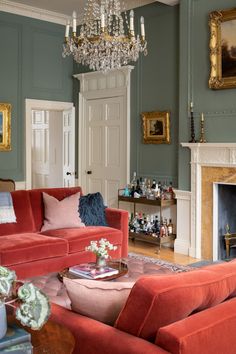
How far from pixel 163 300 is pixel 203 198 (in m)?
4.07

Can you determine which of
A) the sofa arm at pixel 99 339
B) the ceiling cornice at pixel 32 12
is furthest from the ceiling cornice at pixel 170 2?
the sofa arm at pixel 99 339

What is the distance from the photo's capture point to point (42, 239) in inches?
174

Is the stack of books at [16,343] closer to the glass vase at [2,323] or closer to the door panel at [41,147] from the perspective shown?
the glass vase at [2,323]

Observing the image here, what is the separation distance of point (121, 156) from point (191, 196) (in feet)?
5.31

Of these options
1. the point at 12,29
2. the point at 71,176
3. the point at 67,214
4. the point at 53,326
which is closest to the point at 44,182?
the point at 71,176

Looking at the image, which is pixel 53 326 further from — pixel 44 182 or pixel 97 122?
pixel 44 182

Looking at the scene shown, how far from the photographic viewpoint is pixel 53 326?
1875 mm

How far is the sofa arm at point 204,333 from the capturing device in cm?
160

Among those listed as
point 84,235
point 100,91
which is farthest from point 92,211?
point 100,91

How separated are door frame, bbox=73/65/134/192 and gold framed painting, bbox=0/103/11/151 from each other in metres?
1.28

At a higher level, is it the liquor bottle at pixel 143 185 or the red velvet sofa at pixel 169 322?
the liquor bottle at pixel 143 185

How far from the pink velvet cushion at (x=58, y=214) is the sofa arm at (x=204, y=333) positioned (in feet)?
10.6

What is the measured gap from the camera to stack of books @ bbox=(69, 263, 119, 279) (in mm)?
3518

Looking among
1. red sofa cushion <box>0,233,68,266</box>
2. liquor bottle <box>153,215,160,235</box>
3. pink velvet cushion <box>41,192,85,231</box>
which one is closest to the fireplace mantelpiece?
liquor bottle <box>153,215,160,235</box>
